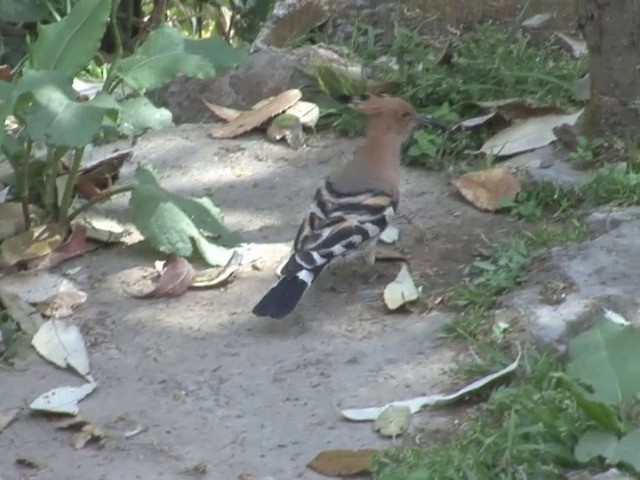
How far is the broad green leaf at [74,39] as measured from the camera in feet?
17.1


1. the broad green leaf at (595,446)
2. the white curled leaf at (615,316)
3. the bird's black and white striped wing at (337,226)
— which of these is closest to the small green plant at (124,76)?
the bird's black and white striped wing at (337,226)

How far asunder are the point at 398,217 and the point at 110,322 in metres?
1.44

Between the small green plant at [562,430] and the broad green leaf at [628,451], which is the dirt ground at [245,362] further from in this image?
the broad green leaf at [628,451]

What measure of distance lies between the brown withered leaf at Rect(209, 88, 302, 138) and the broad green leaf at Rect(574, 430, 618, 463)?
343 centimetres

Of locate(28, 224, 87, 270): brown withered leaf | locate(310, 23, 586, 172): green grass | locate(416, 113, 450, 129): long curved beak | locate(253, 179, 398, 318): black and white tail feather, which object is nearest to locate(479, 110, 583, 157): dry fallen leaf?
locate(310, 23, 586, 172): green grass

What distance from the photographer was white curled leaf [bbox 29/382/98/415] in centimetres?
431

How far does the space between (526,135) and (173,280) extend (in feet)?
6.54

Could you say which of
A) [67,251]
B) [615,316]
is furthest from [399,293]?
[67,251]

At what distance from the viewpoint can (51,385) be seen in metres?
4.54

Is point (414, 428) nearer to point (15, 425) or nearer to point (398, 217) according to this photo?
point (15, 425)

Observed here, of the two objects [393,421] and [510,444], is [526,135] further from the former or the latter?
[510,444]

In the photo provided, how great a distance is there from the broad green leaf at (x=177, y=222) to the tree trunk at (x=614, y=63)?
5.79 ft

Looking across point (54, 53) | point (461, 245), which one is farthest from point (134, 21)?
point (461, 245)

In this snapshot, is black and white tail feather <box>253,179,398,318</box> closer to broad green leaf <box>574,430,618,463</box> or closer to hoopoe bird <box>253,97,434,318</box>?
hoopoe bird <box>253,97,434,318</box>
